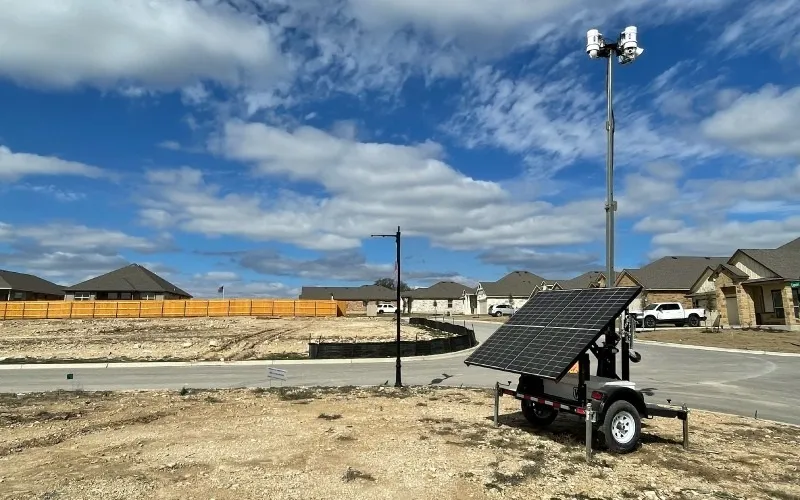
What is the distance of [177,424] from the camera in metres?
11.2

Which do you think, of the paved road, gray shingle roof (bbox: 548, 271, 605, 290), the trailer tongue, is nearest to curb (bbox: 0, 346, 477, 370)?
the paved road

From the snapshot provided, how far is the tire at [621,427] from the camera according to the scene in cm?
868

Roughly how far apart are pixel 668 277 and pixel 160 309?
53.8 m

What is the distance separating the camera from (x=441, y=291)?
354ft

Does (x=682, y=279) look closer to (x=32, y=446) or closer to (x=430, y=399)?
(x=430, y=399)

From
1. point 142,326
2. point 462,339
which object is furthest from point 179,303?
point 462,339

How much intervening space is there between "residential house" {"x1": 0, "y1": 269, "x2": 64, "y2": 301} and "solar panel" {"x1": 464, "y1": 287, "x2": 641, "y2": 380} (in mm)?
87117

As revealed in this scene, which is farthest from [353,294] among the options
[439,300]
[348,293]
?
[439,300]

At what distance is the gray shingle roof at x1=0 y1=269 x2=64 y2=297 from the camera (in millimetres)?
78481

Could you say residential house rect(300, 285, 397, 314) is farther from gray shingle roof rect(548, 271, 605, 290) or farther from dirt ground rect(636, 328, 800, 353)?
dirt ground rect(636, 328, 800, 353)

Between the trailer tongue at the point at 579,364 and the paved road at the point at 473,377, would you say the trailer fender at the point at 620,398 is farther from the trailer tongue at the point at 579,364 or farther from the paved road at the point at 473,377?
the paved road at the point at 473,377

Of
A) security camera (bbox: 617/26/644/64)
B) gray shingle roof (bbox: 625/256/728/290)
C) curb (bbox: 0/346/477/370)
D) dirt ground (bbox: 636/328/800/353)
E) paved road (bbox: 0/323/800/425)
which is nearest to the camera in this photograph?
security camera (bbox: 617/26/644/64)

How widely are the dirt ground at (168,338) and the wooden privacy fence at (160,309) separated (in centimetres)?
569

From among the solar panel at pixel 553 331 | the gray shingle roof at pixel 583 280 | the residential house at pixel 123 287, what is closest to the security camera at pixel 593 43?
the solar panel at pixel 553 331
